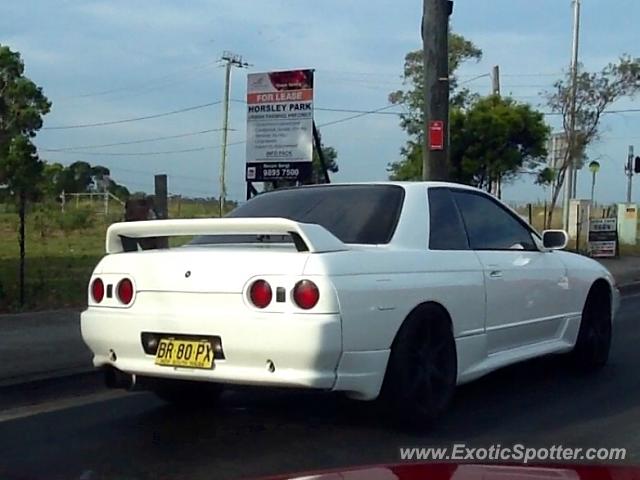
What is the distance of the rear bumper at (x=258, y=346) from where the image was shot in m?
5.56

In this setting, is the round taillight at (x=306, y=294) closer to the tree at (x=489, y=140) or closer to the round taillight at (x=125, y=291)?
the round taillight at (x=125, y=291)

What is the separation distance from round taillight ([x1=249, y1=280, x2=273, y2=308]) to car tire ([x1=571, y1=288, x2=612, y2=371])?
3.51 meters

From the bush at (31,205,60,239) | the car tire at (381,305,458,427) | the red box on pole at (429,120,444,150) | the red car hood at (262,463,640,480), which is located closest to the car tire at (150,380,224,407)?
the car tire at (381,305,458,427)

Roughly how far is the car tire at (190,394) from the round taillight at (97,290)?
2.49 ft

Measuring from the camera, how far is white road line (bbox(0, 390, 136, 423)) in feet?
23.0

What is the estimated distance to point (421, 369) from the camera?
6.19 metres

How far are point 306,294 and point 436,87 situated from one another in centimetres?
813

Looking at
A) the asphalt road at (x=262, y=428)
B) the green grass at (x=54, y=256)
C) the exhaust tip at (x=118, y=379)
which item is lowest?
the asphalt road at (x=262, y=428)

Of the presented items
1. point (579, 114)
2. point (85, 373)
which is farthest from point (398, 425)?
point (579, 114)

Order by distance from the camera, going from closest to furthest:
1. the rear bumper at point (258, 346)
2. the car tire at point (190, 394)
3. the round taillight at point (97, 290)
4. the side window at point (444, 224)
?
the rear bumper at point (258, 346) → the round taillight at point (97, 290) → the side window at point (444, 224) → the car tire at point (190, 394)

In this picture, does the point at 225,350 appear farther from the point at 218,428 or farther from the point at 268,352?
the point at 218,428


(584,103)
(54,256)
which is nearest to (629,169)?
(584,103)

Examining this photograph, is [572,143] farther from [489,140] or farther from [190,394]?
[190,394]

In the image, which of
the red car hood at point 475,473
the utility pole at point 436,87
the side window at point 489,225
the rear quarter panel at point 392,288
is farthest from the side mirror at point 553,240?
the utility pole at point 436,87
